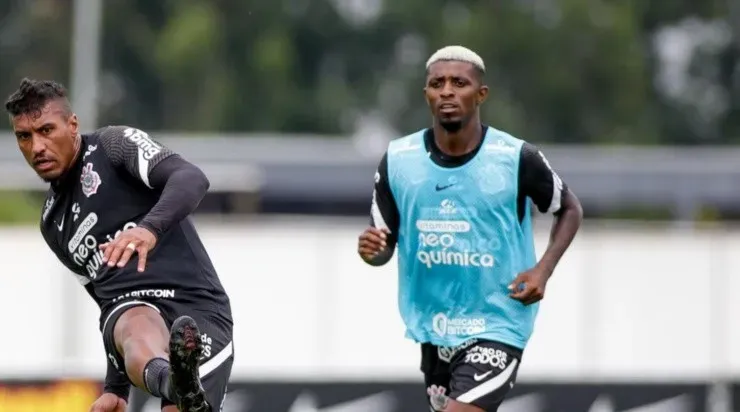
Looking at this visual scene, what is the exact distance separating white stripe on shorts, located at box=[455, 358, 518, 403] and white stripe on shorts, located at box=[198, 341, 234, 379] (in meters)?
1.29

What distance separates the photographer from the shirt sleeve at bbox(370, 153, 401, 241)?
29.7 ft

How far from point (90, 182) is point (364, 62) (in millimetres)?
46766

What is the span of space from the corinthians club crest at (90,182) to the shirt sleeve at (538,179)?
7.35 ft

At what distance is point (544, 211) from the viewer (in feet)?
29.2

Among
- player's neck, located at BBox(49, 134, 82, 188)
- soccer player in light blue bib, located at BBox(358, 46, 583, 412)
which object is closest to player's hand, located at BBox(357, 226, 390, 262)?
soccer player in light blue bib, located at BBox(358, 46, 583, 412)

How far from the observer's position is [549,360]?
17.3 meters

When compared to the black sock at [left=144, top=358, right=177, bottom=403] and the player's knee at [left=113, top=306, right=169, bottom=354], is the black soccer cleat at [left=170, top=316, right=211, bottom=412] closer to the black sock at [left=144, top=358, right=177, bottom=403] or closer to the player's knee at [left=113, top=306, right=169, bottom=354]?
the black sock at [left=144, top=358, right=177, bottom=403]

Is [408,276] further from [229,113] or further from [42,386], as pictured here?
[229,113]

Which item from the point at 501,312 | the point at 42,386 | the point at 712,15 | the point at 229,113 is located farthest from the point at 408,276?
the point at 712,15

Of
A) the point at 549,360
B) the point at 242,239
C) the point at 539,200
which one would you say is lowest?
the point at 549,360

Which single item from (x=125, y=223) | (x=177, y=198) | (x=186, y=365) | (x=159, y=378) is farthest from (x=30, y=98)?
(x=186, y=365)

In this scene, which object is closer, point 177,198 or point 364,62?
point 177,198

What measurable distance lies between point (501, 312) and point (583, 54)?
47.0 metres

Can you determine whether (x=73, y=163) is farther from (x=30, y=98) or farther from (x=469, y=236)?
(x=469, y=236)
